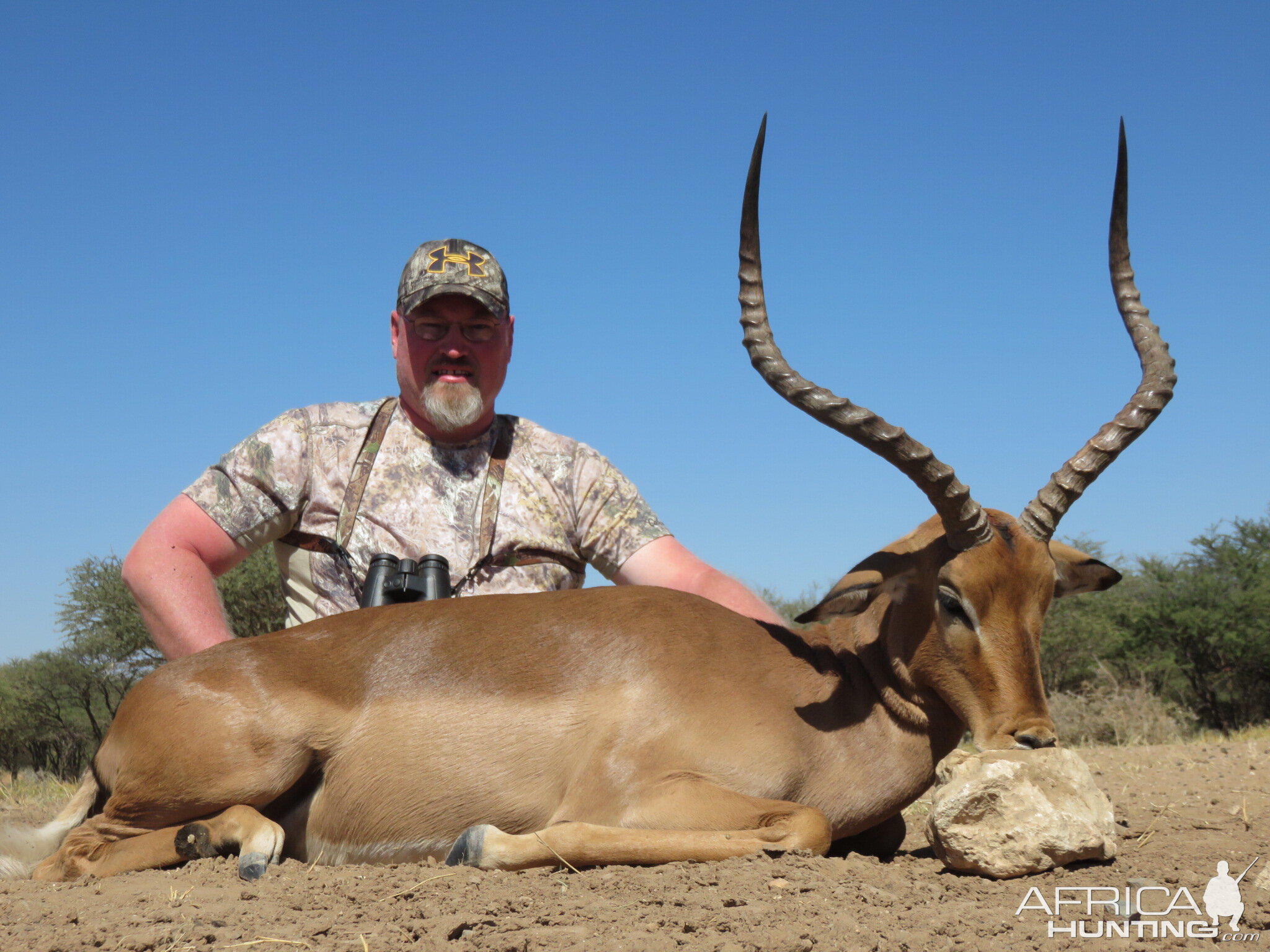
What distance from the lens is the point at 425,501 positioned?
7125 millimetres

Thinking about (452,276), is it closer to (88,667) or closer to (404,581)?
(404,581)

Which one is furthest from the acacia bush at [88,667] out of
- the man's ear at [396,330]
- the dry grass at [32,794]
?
the man's ear at [396,330]

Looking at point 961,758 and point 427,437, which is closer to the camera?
point 961,758

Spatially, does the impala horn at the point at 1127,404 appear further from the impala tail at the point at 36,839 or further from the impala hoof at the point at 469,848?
the impala tail at the point at 36,839

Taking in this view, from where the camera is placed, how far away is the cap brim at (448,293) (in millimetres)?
7418

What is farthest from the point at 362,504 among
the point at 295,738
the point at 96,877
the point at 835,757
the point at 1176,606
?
the point at 1176,606

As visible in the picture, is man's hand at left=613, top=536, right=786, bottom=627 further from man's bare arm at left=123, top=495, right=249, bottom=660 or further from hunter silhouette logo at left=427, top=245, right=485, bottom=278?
man's bare arm at left=123, top=495, right=249, bottom=660

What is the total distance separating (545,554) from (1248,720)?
14.8 metres

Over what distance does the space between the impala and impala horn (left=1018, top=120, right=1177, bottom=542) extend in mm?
15

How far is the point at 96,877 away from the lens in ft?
15.6

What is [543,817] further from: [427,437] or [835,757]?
[427,437]

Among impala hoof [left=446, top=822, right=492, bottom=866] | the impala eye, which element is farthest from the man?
impala hoof [left=446, top=822, right=492, bottom=866]

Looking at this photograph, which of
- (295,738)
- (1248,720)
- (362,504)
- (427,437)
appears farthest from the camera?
(1248,720)

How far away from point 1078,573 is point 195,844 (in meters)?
4.08
